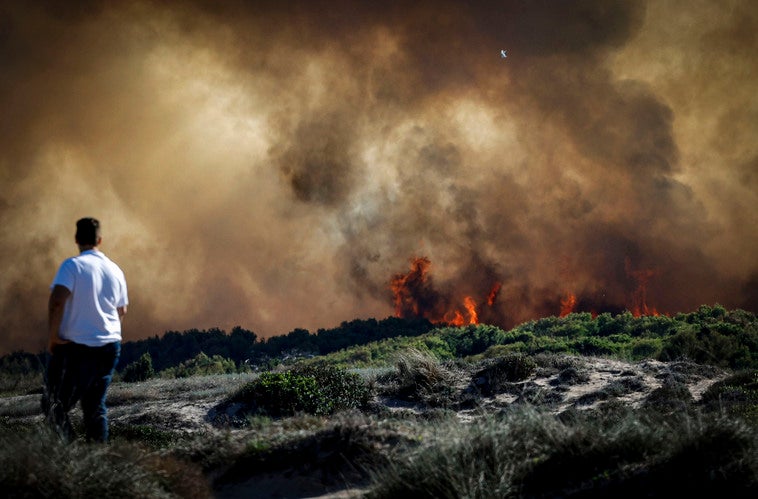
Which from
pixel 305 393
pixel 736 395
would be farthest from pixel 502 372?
pixel 736 395

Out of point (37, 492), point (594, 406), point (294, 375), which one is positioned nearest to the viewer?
point (37, 492)

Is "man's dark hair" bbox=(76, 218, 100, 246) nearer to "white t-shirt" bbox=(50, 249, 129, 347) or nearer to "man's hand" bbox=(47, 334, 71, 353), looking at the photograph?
"white t-shirt" bbox=(50, 249, 129, 347)

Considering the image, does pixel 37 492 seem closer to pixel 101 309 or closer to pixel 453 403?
pixel 101 309

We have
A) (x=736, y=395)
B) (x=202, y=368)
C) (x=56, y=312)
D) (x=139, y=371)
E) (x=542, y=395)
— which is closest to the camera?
(x=56, y=312)

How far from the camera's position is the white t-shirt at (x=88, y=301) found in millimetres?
6910

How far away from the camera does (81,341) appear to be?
691cm

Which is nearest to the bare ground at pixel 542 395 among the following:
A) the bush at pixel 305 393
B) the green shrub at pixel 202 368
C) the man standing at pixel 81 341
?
the bush at pixel 305 393

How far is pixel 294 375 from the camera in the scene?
656 inches

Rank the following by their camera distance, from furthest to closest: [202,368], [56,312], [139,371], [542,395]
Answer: [202,368]
[139,371]
[542,395]
[56,312]

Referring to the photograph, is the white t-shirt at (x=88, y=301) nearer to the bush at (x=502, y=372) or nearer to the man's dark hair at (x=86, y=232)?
the man's dark hair at (x=86, y=232)

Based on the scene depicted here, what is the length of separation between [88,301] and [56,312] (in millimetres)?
316

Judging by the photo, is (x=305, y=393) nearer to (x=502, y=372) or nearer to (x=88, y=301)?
(x=502, y=372)

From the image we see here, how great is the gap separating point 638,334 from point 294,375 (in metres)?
33.7

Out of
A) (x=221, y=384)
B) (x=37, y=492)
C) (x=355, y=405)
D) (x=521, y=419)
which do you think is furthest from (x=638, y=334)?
(x=37, y=492)
